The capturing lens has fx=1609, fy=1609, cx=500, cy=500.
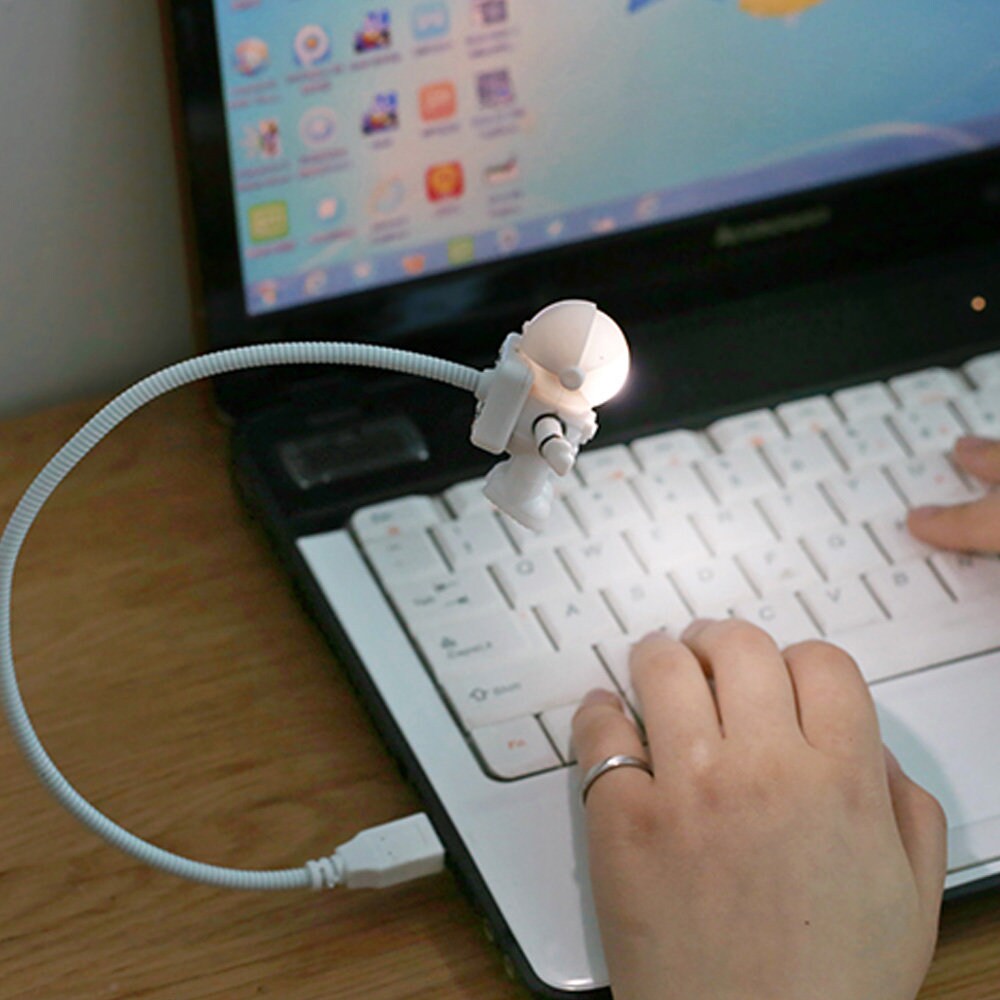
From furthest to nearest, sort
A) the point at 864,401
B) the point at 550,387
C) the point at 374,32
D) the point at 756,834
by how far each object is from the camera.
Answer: the point at 864,401, the point at 374,32, the point at 756,834, the point at 550,387

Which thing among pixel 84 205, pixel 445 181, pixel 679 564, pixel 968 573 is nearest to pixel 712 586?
pixel 679 564

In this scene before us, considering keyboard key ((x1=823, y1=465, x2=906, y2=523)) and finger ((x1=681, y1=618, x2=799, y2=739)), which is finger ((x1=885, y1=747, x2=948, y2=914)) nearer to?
finger ((x1=681, y1=618, x2=799, y2=739))

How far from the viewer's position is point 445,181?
747 mm

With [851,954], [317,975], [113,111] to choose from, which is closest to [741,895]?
[851,954]

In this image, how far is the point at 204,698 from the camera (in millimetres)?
695

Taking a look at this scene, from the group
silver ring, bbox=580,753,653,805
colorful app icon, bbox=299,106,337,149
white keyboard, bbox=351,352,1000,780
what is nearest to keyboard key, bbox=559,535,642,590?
white keyboard, bbox=351,352,1000,780

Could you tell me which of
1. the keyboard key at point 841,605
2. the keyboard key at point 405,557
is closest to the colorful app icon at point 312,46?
the keyboard key at point 405,557

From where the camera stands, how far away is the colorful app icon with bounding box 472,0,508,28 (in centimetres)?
70

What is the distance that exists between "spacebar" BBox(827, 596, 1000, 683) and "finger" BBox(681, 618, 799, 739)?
0.17 feet

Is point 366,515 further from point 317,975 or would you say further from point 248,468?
point 317,975

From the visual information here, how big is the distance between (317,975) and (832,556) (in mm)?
298

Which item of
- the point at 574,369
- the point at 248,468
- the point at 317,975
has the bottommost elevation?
the point at 317,975

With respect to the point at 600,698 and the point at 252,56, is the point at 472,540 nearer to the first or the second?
the point at 600,698

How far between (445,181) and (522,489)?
0.29m
